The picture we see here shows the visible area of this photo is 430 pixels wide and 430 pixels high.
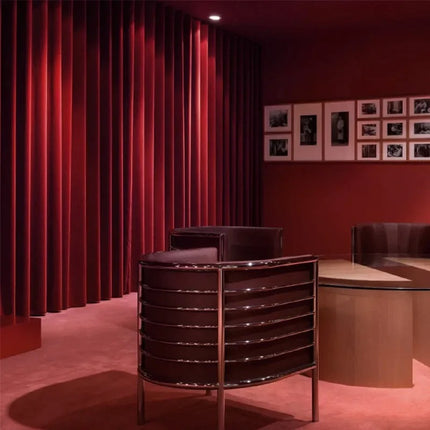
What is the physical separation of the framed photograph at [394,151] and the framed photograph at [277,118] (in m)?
1.28

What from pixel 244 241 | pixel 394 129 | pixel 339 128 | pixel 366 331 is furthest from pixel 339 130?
pixel 366 331

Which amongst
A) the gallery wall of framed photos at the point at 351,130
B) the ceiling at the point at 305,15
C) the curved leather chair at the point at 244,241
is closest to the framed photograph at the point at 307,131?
the gallery wall of framed photos at the point at 351,130

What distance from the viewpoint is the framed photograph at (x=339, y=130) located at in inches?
316

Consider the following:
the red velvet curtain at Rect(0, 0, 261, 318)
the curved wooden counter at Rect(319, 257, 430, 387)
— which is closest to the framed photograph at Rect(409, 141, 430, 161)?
the red velvet curtain at Rect(0, 0, 261, 318)

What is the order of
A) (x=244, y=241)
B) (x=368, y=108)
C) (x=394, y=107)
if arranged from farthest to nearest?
(x=368, y=108) → (x=394, y=107) → (x=244, y=241)

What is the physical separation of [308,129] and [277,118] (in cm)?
46

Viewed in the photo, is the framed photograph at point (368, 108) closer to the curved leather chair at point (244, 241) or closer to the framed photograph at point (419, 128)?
the framed photograph at point (419, 128)

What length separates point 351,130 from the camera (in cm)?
802

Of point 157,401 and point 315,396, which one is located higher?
point 315,396

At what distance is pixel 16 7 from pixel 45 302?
2.37 m

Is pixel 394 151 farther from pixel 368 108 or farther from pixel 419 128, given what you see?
pixel 368 108

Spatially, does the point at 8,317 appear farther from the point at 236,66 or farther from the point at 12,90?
the point at 236,66

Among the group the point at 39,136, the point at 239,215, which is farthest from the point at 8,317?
the point at 239,215

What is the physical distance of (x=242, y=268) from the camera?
2832mm
